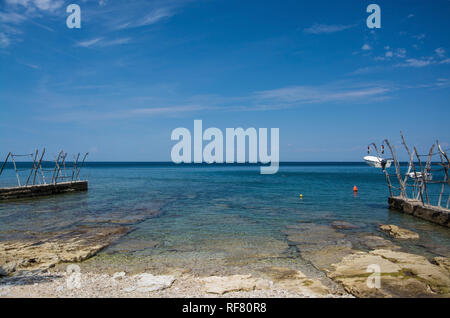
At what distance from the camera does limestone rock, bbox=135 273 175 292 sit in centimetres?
759

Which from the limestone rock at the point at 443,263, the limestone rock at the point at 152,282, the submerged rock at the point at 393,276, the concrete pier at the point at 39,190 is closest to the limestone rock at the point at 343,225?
the submerged rock at the point at 393,276

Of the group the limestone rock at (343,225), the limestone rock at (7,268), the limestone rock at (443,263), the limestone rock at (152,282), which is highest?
the limestone rock at (7,268)

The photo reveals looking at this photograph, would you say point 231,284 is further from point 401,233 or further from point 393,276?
point 401,233

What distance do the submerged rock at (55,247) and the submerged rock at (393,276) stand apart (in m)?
8.95

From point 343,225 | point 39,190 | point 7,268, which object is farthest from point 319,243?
point 39,190

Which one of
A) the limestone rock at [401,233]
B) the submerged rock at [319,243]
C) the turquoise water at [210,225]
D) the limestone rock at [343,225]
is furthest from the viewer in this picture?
the limestone rock at [343,225]

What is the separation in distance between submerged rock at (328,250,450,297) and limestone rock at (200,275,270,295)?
2.36 m

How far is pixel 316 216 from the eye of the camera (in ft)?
64.8

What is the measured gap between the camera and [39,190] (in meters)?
30.4

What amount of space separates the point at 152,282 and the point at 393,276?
6.77 metres

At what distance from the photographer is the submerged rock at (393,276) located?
7344mm

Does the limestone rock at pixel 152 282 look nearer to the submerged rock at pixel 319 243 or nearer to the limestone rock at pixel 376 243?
the submerged rock at pixel 319 243

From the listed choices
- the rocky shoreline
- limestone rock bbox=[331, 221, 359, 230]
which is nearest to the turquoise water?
limestone rock bbox=[331, 221, 359, 230]
